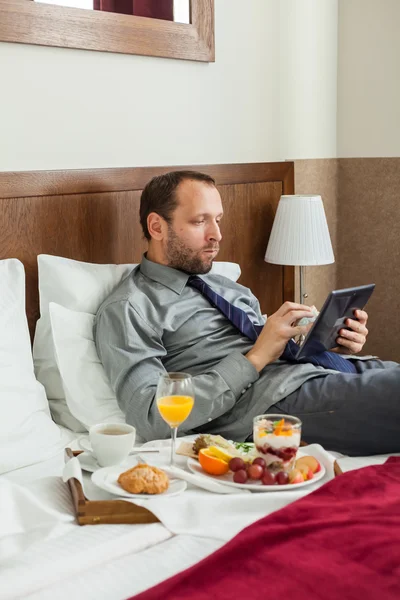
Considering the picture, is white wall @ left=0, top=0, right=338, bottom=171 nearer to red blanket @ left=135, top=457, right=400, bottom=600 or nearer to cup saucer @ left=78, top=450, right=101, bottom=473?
cup saucer @ left=78, top=450, right=101, bottom=473

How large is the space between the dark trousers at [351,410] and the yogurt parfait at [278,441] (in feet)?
1.55

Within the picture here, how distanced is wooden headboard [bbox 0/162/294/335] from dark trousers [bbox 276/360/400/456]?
0.75m

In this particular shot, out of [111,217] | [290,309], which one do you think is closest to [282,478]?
[290,309]

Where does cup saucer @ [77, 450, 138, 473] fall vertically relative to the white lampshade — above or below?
below

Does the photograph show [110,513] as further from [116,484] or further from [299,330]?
[299,330]

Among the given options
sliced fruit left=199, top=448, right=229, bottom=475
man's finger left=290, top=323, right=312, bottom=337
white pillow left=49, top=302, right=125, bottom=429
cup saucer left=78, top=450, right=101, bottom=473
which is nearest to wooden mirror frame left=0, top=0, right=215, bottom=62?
white pillow left=49, top=302, right=125, bottom=429

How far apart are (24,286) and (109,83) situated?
30.5 inches

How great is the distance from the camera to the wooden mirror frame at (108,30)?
217cm

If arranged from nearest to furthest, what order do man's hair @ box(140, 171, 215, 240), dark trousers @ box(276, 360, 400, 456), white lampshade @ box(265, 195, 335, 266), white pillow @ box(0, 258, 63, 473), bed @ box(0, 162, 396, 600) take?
bed @ box(0, 162, 396, 600) → white pillow @ box(0, 258, 63, 473) → dark trousers @ box(276, 360, 400, 456) → man's hair @ box(140, 171, 215, 240) → white lampshade @ box(265, 195, 335, 266)

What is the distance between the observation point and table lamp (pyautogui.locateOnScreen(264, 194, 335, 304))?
293 cm

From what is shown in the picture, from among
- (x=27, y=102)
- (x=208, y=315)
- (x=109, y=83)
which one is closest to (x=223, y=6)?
(x=109, y=83)

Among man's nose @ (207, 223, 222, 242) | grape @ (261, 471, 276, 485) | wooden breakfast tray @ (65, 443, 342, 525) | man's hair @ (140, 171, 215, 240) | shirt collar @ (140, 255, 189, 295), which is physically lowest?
wooden breakfast tray @ (65, 443, 342, 525)

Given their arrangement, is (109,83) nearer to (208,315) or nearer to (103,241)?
(103,241)

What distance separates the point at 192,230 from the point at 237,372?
477 mm
